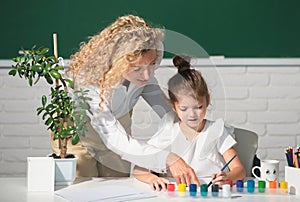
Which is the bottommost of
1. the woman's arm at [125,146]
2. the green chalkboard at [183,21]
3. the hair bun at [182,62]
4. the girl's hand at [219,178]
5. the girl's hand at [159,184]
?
the girl's hand at [159,184]

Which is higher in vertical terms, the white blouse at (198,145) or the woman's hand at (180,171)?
the white blouse at (198,145)

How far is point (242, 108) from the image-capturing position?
2756 mm

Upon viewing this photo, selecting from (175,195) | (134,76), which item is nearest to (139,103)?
(134,76)

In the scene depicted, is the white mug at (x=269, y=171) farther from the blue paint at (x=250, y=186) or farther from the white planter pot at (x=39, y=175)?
the white planter pot at (x=39, y=175)

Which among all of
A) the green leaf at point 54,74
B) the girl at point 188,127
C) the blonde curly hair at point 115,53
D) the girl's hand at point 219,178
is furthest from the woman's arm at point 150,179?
the green leaf at point 54,74

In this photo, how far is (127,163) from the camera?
1.83 m

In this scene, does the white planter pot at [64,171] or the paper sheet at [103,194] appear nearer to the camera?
the paper sheet at [103,194]

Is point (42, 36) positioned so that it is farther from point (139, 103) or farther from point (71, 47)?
point (139, 103)

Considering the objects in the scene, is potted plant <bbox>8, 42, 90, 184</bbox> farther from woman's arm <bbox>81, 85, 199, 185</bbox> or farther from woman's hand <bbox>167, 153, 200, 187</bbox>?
woman's hand <bbox>167, 153, 200, 187</bbox>

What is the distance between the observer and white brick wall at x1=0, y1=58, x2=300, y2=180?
2.73m

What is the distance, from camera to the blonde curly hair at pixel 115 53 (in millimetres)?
1766

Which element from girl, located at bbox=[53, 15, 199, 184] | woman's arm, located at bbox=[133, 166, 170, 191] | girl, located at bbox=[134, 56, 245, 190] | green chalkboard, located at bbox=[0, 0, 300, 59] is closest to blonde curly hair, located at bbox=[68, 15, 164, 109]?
girl, located at bbox=[53, 15, 199, 184]

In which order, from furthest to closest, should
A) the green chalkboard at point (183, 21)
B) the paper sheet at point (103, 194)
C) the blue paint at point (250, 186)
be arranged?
the green chalkboard at point (183, 21) < the blue paint at point (250, 186) < the paper sheet at point (103, 194)

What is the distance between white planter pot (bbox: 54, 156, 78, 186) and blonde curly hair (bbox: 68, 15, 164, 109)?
20cm
